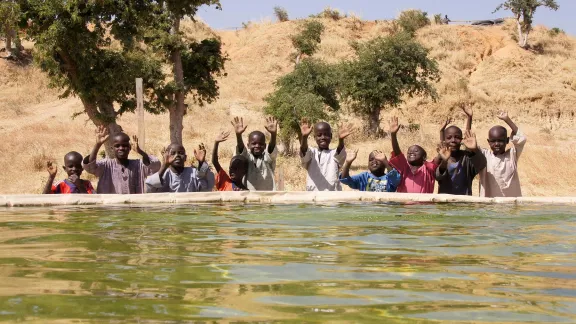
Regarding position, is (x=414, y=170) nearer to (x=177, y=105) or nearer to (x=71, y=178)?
(x=71, y=178)

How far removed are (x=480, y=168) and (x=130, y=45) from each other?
14750 mm

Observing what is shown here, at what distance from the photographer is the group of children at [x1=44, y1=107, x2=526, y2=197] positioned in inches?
332

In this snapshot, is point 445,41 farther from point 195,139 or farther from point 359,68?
point 195,139

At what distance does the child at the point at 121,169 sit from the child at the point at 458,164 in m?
3.36

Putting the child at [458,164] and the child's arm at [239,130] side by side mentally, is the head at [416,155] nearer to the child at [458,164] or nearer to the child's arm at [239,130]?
the child at [458,164]

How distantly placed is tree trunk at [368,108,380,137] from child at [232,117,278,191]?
23.1 meters

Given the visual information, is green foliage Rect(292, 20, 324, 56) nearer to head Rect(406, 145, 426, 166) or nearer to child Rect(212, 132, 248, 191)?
child Rect(212, 132, 248, 191)

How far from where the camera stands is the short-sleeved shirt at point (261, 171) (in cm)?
902

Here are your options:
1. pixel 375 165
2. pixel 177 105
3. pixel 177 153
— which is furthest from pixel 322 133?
pixel 177 105

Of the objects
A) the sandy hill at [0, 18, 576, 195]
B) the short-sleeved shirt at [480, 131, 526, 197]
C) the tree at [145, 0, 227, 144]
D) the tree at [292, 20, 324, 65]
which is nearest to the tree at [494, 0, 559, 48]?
the sandy hill at [0, 18, 576, 195]

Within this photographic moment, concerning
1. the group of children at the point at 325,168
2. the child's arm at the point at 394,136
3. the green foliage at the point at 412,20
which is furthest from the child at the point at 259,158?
the green foliage at the point at 412,20

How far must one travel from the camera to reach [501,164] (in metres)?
8.45

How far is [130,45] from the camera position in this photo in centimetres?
2120

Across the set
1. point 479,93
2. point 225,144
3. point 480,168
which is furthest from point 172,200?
point 479,93
